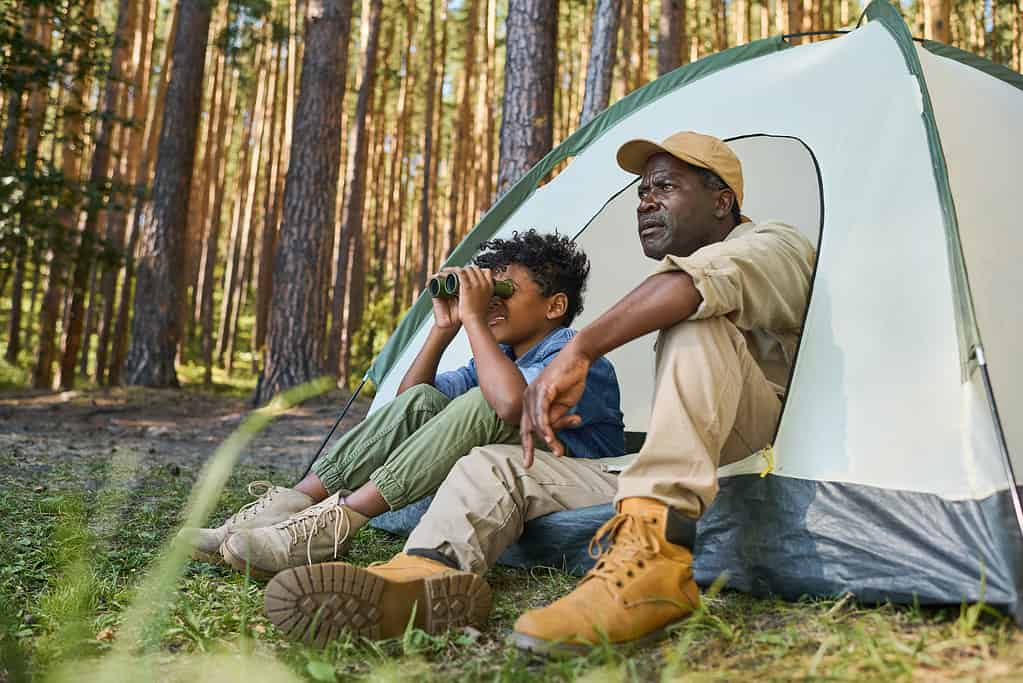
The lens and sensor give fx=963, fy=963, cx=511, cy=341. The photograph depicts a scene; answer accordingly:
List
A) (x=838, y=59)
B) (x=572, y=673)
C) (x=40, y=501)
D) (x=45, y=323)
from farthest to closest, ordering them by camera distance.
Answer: (x=45, y=323)
(x=40, y=501)
(x=838, y=59)
(x=572, y=673)

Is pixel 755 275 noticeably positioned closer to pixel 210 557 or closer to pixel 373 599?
pixel 373 599

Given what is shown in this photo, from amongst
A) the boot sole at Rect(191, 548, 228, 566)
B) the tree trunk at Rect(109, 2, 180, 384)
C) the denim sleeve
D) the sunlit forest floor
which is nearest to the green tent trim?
the sunlit forest floor

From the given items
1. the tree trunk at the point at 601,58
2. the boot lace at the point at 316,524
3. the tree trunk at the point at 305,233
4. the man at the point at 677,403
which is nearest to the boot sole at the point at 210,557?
the boot lace at the point at 316,524

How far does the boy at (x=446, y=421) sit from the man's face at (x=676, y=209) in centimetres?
31

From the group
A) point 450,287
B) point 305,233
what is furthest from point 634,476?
point 305,233

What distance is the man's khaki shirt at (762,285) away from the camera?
1959mm

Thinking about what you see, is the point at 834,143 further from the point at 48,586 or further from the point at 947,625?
the point at 48,586

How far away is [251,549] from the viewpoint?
2242mm

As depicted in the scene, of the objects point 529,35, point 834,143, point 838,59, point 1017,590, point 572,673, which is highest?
point 529,35

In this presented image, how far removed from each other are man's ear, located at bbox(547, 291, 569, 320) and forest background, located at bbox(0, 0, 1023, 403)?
3.01m

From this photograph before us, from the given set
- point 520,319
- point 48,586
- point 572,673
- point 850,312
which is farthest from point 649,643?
point 48,586

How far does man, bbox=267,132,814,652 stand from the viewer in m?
1.75

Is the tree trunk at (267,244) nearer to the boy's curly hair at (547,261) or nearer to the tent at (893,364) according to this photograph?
the boy's curly hair at (547,261)

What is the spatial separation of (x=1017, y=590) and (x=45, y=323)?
354 inches
